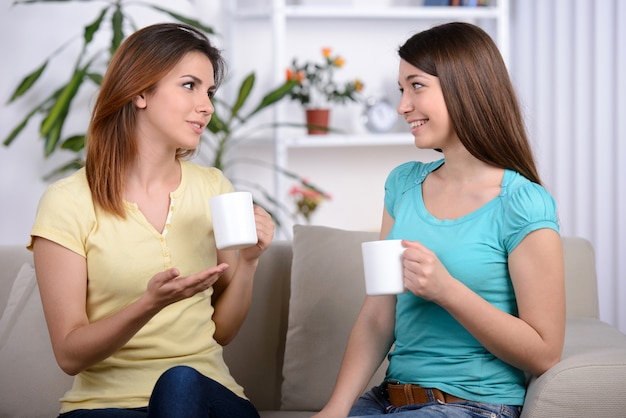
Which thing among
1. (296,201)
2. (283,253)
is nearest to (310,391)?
(283,253)

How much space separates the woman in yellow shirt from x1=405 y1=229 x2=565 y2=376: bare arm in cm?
43

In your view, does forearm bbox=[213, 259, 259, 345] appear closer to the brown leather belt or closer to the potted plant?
the brown leather belt

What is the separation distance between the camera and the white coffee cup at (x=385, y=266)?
1396 mm

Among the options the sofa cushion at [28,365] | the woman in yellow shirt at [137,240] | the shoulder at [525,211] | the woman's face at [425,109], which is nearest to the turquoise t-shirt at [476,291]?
the shoulder at [525,211]

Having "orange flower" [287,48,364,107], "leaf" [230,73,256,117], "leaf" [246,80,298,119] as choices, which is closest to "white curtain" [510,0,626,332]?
"orange flower" [287,48,364,107]

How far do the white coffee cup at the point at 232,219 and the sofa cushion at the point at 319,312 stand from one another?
2.06 ft

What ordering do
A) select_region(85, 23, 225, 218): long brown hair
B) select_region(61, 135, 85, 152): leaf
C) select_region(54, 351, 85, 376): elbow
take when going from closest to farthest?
select_region(54, 351, 85, 376): elbow < select_region(85, 23, 225, 218): long brown hair < select_region(61, 135, 85, 152): leaf

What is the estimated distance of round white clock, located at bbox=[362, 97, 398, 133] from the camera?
424 centimetres

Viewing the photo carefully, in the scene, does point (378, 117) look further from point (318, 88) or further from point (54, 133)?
point (54, 133)

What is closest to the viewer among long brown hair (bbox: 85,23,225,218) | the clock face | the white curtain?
long brown hair (bbox: 85,23,225,218)

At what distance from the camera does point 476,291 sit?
5.24 feet

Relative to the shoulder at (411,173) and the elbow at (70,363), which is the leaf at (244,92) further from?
the elbow at (70,363)

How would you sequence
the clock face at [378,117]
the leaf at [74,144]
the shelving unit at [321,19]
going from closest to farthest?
the leaf at [74,144], the shelving unit at [321,19], the clock face at [378,117]

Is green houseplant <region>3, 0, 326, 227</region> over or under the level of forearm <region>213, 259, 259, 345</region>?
over
